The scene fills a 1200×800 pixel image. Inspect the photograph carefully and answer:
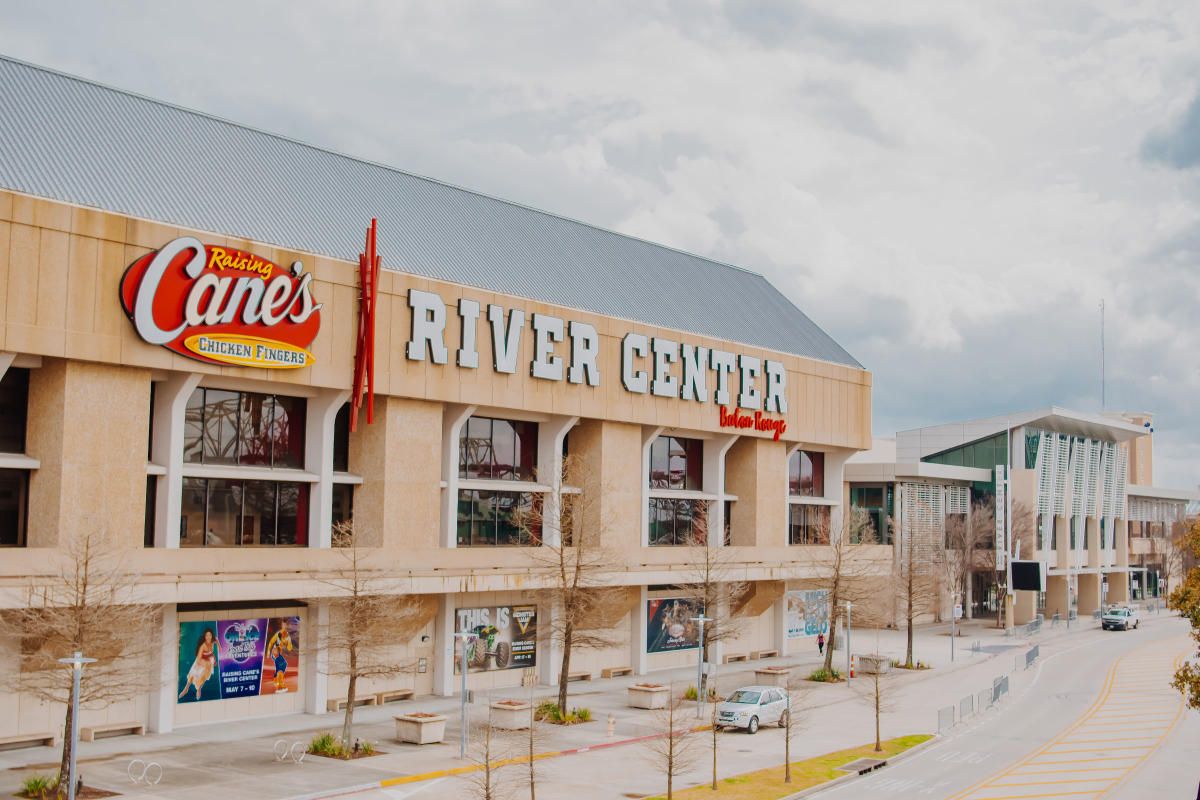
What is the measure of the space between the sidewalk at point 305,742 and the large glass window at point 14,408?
10435 millimetres

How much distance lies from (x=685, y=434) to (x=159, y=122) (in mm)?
32946

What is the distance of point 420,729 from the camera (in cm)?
4316

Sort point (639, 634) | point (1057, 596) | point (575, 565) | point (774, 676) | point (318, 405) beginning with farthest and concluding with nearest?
1. point (1057, 596)
2. point (639, 634)
3. point (774, 676)
4. point (575, 565)
5. point (318, 405)

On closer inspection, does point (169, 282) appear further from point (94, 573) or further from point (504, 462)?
point (504, 462)

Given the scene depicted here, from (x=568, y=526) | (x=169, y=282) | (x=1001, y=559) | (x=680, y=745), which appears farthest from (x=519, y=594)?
(x=1001, y=559)

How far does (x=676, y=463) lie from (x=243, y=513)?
29306 mm

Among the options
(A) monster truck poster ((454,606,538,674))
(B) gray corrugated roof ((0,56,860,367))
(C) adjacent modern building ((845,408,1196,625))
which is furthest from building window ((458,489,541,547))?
(C) adjacent modern building ((845,408,1196,625))

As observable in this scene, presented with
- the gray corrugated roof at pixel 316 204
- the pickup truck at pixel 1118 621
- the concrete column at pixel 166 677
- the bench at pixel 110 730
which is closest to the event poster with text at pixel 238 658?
the concrete column at pixel 166 677

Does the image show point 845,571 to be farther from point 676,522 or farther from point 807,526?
point 676,522

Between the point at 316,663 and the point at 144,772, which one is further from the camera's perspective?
the point at 316,663

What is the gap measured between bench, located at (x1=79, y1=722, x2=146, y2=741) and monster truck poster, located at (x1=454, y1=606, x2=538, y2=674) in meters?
15.2

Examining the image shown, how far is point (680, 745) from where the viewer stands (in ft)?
144

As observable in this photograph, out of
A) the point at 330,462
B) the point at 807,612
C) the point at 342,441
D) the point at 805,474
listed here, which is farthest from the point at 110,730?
the point at 805,474

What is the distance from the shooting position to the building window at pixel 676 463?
69500 mm
